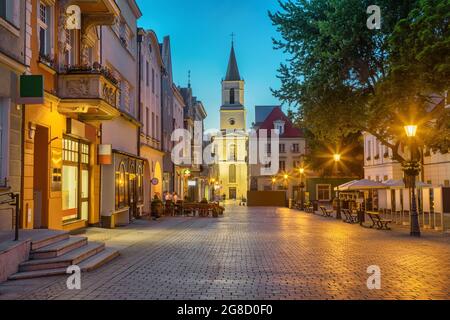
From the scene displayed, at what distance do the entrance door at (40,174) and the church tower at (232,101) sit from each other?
105014 millimetres

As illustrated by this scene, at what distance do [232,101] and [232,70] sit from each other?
704 cm

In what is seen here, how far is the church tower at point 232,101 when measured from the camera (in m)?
121

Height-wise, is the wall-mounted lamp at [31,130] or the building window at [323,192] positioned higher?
the wall-mounted lamp at [31,130]

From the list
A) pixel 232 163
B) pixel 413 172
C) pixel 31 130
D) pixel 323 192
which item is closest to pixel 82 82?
pixel 31 130

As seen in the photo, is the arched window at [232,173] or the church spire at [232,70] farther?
the church spire at [232,70]

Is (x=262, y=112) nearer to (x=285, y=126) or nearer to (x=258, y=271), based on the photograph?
(x=285, y=126)

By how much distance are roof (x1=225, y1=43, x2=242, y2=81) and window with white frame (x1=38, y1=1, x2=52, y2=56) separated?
10618 cm

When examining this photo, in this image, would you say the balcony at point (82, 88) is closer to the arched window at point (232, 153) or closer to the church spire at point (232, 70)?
the arched window at point (232, 153)

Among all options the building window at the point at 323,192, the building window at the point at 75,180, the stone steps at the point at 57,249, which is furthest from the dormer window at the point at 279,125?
the stone steps at the point at 57,249

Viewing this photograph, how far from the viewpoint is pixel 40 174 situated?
52.9ft

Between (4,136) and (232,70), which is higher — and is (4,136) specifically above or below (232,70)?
below

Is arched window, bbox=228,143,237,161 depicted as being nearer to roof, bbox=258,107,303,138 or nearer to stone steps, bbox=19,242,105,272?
roof, bbox=258,107,303,138

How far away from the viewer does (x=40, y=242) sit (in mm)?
11422
